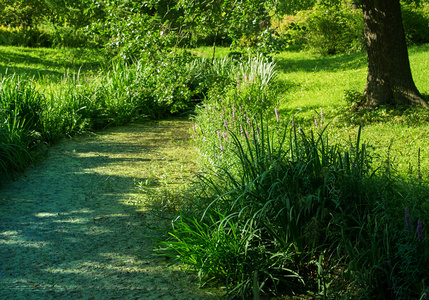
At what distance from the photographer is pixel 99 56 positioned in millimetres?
17500

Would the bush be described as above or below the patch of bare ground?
above

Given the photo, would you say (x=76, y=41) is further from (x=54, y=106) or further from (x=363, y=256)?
(x=363, y=256)

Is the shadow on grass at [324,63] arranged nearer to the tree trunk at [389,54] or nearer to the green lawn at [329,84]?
the green lawn at [329,84]

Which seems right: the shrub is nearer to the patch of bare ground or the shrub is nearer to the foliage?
the patch of bare ground

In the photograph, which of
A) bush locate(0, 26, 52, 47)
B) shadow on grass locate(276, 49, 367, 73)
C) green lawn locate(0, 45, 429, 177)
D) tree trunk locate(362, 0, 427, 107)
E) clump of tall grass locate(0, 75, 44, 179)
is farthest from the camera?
bush locate(0, 26, 52, 47)

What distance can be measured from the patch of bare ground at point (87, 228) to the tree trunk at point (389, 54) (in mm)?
3745

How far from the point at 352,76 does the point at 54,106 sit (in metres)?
8.15

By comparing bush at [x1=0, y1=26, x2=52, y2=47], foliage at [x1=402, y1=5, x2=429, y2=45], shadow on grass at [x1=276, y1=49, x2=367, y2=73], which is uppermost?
bush at [x1=0, y1=26, x2=52, y2=47]

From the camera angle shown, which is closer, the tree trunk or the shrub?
the shrub

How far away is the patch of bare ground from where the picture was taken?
3.35 meters

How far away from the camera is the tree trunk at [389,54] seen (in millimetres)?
7676

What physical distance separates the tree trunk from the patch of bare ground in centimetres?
374

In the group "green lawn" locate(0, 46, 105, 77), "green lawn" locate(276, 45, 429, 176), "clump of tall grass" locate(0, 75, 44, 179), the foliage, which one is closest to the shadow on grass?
"green lawn" locate(276, 45, 429, 176)

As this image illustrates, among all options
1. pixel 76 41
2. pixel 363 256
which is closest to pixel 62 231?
pixel 363 256
